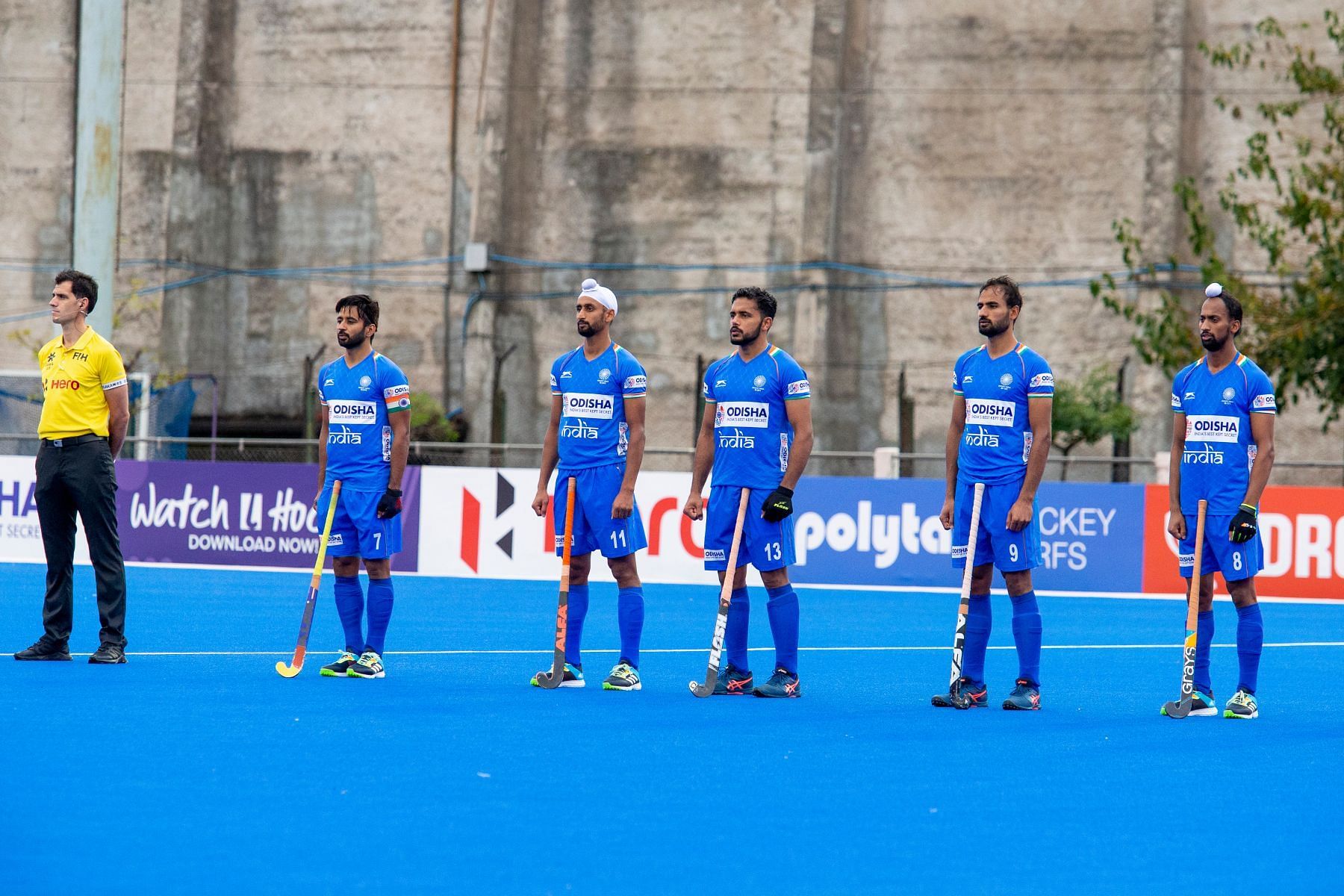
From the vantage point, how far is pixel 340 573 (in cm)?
974

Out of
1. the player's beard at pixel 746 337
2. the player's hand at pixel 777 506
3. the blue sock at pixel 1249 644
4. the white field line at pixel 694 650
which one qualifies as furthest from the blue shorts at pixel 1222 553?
the white field line at pixel 694 650

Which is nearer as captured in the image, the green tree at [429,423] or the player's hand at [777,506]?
the player's hand at [777,506]

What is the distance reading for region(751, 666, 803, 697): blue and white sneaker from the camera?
9.22 metres

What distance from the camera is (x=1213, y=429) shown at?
8.89 metres

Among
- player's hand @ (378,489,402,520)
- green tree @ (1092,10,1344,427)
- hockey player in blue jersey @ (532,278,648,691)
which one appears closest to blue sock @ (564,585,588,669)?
hockey player in blue jersey @ (532,278,648,691)

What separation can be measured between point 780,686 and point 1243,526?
2.51 m

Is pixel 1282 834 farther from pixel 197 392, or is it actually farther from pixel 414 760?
pixel 197 392

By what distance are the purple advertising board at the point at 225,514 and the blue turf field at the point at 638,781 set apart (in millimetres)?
8347

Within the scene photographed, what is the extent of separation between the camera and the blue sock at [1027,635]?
9000 millimetres

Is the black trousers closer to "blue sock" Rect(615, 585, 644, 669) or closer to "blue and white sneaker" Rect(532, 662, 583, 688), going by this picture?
"blue and white sneaker" Rect(532, 662, 583, 688)

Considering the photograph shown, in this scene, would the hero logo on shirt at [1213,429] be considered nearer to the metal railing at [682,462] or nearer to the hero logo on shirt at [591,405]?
the hero logo on shirt at [591,405]

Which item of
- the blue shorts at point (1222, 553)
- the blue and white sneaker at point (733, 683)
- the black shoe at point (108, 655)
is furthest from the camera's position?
the black shoe at point (108, 655)

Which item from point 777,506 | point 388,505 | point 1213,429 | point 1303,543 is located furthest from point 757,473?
point 1303,543

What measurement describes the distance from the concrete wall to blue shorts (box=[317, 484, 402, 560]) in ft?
76.6
